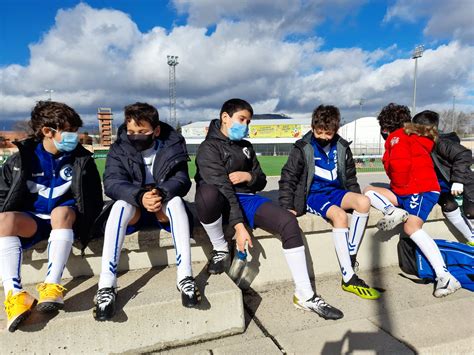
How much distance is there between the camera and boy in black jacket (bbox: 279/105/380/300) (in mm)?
3064

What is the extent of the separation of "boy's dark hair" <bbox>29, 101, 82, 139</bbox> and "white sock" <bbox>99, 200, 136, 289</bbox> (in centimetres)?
78

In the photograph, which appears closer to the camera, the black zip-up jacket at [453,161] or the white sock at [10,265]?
the white sock at [10,265]

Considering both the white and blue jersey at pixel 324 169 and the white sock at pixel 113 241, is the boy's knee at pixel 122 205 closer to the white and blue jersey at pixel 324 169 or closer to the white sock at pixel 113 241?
the white sock at pixel 113 241

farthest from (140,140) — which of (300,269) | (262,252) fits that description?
(300,269)

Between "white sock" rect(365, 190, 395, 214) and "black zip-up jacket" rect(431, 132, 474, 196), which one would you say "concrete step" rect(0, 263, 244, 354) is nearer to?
"white sock" rect(365, 190, 395, 214)

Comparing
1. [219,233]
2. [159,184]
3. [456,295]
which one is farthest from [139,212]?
[456,295]

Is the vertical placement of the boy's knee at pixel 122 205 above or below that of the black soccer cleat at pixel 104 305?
above

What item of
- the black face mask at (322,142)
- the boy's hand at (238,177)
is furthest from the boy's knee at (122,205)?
the black face mask at (322,142)

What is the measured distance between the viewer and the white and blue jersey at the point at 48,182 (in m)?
2.54

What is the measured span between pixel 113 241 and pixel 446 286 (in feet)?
9.27

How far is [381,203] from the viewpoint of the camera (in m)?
3.31

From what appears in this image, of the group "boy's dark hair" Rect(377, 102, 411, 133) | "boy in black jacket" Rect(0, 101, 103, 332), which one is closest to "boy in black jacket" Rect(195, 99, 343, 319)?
"boy in black jacket" Rect(0, 101, 103, 332)

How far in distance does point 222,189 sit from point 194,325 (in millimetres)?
1086

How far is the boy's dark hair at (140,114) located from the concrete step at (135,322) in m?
1.29
